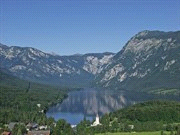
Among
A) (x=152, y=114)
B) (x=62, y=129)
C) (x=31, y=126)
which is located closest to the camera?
(x=62, y=129)

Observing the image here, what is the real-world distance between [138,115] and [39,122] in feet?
122

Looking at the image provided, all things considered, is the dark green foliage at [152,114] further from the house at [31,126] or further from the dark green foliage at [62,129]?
the house at [31,126]

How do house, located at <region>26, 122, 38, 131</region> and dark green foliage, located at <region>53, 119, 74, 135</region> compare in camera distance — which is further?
house, located at <region>26, 122, 38, 131</region>

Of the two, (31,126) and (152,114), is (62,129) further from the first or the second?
(152,114)

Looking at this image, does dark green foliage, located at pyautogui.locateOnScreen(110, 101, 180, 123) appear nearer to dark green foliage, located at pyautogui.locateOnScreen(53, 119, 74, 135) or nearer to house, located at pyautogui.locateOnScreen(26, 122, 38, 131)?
dark green foliage, located at pyautogui.locateOnScreen(53, 119, 74, 135)

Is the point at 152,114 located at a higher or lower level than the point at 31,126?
higher

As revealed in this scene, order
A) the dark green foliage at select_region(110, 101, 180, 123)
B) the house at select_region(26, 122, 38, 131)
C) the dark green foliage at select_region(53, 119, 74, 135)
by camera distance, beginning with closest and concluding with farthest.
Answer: the dark green foliage at select_region(53, 119, 74, 135)
the house at select_region(26, 122, 38, 131)
the dark green foliage at select_region(110, 101, 180, 123)

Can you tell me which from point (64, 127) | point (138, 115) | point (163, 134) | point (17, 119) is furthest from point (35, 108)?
point (163, 134)

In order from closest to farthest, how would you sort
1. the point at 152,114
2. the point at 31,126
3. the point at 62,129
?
1. the point at 62,129
2. the point at 31,126
3. the point at 152,114

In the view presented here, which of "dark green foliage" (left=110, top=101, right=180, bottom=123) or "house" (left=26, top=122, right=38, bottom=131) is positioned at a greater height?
"dark green foliage" (left=110, top=101, right=180, bottom=123)

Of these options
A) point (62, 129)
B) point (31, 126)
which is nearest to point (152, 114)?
point (62, 129)

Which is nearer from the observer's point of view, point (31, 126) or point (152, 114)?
point (31, 126)

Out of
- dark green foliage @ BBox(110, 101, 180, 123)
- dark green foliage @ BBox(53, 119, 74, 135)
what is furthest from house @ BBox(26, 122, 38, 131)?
dark green foliage @ BBox(110, 101, 180, 123)

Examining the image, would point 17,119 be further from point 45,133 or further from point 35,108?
point 35,108
